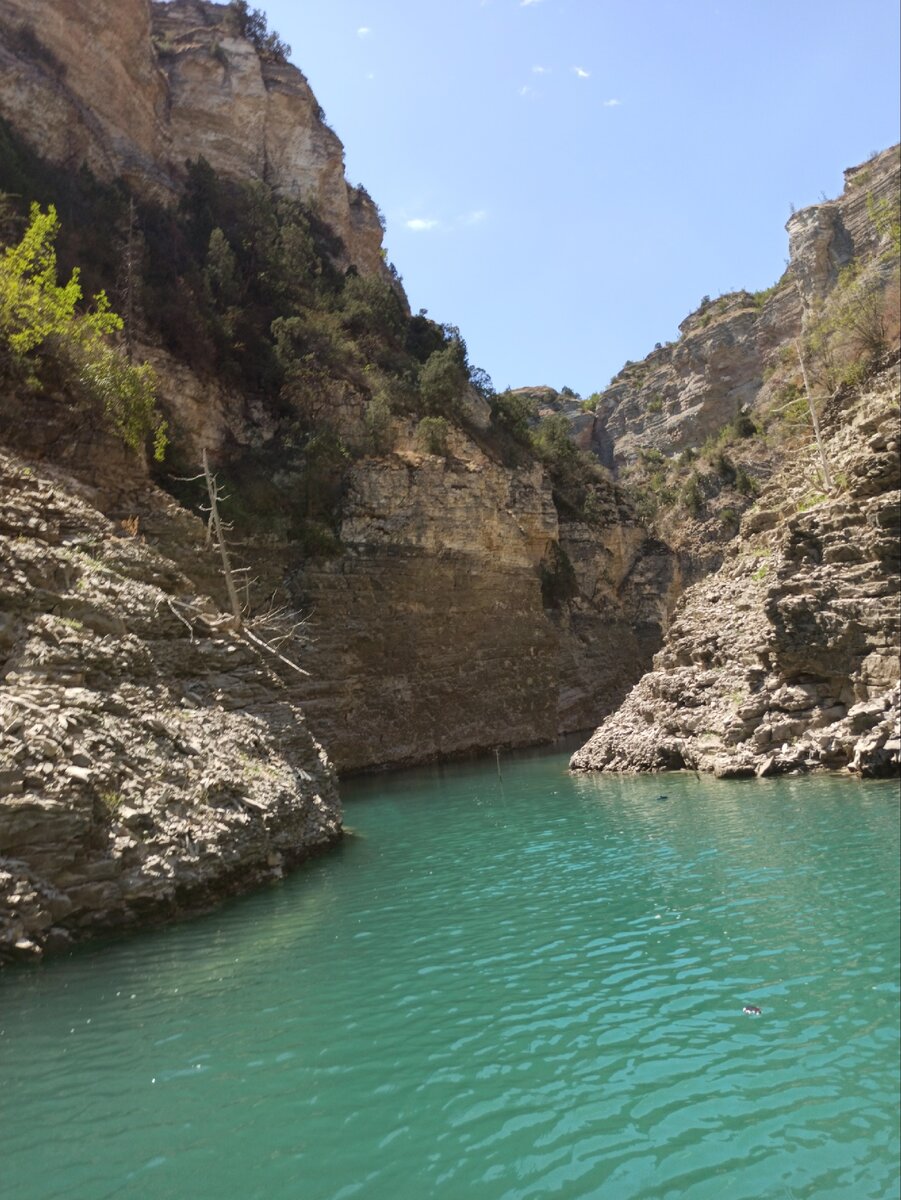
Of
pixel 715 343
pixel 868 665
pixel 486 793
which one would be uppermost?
pixel 715 343

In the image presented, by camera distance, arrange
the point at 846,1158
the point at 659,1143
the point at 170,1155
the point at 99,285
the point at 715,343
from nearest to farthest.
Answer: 1. the point at 846,1158
2. the point at 659,1143
3. the point at 170,1155
4. the point at 99,285
5. the point at 715,343

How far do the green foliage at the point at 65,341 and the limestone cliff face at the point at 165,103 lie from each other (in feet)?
33.8

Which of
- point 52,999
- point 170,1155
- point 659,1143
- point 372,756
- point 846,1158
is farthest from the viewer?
point 372,756

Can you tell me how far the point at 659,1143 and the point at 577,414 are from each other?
70404mm

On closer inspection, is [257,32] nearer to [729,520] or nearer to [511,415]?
[511,415]

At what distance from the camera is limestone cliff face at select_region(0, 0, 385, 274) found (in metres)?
27.2

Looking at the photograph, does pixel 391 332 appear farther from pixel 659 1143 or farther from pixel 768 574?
pixel 659 1143

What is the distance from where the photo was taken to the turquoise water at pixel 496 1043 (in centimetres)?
346

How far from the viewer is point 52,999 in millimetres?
6188

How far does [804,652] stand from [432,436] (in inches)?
667

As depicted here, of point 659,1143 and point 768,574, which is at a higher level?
point 768,574

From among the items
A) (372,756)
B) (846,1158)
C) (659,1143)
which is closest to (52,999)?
(659,1143)

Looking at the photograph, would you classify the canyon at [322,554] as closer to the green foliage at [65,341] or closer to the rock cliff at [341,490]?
the rock cliff at [341,490]

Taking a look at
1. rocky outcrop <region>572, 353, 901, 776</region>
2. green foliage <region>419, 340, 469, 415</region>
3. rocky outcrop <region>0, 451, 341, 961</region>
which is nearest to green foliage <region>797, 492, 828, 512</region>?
rocky outcrop <region>572, 353, 901, 776</region>
